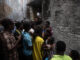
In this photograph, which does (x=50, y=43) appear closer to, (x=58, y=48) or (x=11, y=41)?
(x=11, y=41)

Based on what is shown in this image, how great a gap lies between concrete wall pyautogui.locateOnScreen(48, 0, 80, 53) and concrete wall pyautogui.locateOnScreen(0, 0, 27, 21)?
288 inches

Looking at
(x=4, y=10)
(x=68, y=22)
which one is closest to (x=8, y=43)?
(x=68, y=22)

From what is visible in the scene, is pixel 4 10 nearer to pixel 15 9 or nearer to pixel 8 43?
pixel 15 9

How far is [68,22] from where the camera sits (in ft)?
22.2

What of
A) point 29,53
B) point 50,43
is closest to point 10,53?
point 29,53

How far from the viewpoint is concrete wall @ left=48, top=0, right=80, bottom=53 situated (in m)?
6.20

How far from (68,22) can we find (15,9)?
11308mm

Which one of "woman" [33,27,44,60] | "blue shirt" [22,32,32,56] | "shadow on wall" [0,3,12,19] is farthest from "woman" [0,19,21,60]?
"shadow on wall" [0,3,12,19]

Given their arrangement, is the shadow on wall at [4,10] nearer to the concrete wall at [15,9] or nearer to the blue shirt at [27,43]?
the concrete wall at [15,9]

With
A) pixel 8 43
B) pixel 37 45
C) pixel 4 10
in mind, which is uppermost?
pixel 4 10

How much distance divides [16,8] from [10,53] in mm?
14218

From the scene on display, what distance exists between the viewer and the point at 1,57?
13.3 feet

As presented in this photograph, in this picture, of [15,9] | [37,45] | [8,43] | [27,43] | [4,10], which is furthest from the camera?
[15,9]

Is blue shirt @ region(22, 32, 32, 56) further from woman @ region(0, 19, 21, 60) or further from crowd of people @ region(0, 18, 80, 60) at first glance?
woman @ region(0, 19, 21, 60)
